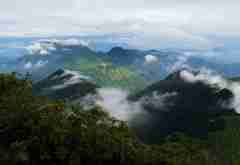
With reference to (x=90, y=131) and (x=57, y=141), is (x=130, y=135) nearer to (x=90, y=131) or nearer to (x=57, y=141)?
(x=90, y=131)

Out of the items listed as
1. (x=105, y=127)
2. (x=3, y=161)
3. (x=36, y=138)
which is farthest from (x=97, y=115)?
(x=3, y=161)

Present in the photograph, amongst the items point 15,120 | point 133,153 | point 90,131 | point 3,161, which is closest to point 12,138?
point 15,120

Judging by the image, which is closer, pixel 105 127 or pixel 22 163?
pixel 22 163

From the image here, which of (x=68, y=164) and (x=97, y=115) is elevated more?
(x=97, y=115)

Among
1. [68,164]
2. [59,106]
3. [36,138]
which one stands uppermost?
[59,106]

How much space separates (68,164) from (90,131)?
5.95 metres

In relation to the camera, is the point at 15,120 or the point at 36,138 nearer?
the point at 36,138

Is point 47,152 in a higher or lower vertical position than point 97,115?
lower

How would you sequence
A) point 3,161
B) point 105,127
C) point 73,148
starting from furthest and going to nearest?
point 105,127 → point 73,148 → point 3,161

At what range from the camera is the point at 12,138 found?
60.4 metres

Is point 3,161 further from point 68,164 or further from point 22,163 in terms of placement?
point 68,164

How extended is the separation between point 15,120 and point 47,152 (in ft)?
27.1

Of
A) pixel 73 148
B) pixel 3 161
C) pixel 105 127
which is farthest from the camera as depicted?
pixel 105 127

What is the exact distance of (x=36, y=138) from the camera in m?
56.0
